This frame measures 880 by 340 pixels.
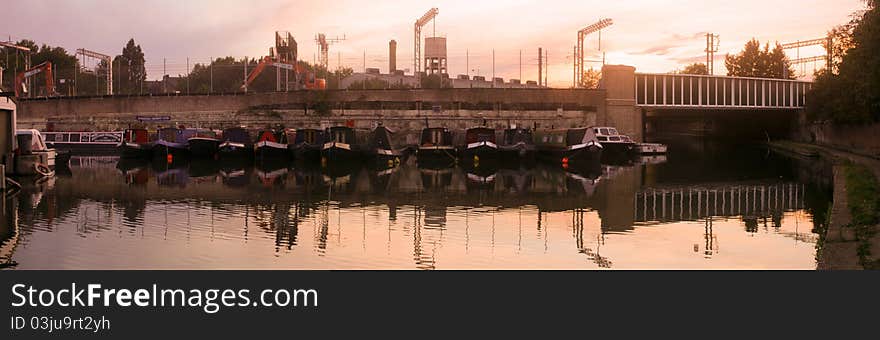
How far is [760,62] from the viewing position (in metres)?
106

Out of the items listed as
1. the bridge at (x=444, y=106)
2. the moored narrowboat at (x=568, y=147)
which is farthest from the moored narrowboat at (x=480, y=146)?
the bridge at (x=444, y=106)

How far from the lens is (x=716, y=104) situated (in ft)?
242

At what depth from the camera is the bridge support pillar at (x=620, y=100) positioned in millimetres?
68125

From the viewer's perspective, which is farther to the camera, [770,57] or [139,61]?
[139,61]

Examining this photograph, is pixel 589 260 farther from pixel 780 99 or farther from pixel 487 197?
pixel 780 99

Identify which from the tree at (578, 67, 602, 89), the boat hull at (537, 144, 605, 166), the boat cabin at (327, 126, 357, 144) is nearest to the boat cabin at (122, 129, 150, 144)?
the boat cabin at (327, 126, 357, 144)

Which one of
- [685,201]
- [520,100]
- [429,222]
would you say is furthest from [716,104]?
[429,222]

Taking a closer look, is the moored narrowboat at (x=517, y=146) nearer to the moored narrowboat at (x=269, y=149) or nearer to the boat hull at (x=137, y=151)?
the moored narrowboat at (x=269, y=149)

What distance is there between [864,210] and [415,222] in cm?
966

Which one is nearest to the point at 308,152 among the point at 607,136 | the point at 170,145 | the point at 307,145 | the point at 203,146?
the point at 307,145

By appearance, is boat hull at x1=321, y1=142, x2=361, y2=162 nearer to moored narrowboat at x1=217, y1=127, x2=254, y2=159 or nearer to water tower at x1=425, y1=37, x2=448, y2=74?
moored narrowboat at x1=217, y1=127, x2=254, y2=159

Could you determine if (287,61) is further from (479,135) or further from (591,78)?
(591,78)

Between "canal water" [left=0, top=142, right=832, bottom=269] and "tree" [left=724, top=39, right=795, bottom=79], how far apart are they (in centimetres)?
7174
